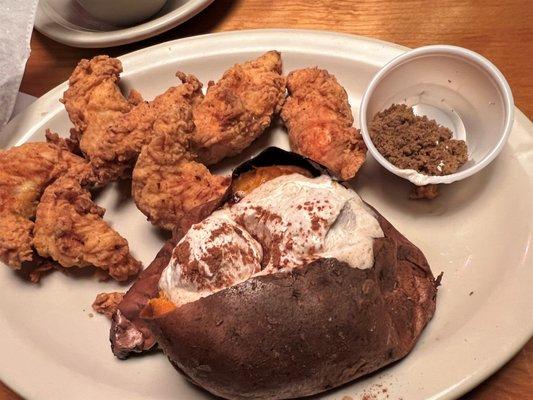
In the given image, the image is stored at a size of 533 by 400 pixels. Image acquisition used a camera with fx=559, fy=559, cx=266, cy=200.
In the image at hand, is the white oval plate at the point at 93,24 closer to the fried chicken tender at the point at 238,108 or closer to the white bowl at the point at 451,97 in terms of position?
the fried chicken tender at the point at 238,108

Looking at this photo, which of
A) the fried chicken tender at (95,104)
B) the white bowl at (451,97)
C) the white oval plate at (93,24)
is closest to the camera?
the white bowl at (451,97)

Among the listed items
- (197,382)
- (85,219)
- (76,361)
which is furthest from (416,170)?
(76,361)

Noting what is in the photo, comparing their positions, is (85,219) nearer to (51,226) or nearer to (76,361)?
(51,226)

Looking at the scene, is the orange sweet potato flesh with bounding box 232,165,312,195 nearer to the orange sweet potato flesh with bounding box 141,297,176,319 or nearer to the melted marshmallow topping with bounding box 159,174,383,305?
the melted marshmallow topping with bounding box 159,174,383,305

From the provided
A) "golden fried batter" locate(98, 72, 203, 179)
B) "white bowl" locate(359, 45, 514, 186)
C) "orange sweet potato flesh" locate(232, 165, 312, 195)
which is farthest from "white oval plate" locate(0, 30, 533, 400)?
"orange sweet potato flesh" locate(232, 165, 312, 195)

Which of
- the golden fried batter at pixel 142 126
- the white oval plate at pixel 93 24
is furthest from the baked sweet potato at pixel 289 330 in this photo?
the white oval plate at pixel 93 24

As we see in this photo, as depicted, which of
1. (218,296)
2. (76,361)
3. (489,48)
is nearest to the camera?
(218,296)
